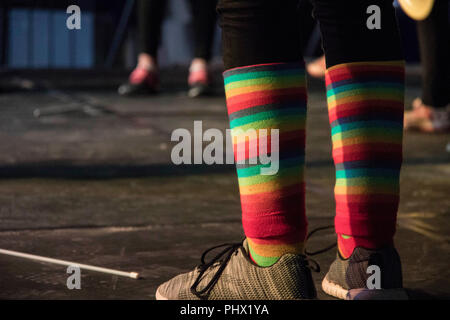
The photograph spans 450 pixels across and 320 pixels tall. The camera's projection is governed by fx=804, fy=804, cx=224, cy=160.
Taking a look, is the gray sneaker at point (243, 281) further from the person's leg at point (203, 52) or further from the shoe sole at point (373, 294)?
the person's leg at point (203, 52)

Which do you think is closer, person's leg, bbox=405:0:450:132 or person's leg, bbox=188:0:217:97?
person's leg, bbox=405:0:450:132

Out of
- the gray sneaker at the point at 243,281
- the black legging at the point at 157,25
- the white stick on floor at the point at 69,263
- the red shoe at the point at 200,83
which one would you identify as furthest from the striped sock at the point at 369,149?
the red shoe at the point at 200,83

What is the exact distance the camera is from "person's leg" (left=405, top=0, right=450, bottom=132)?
10.1 ft

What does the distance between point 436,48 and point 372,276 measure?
2.10 meters

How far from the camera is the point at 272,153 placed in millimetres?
1110

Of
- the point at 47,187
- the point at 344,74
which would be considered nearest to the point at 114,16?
the point at 47,187

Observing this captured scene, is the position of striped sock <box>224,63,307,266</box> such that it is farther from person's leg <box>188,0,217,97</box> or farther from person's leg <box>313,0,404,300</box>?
person's leg <box>188,0,217,97</box>

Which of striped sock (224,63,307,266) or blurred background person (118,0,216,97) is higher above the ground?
blurred background person (118,0,216,97)

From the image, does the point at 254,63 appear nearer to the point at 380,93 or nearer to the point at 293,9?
the point at 293,9

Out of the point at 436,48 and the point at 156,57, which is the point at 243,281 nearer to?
the point at 436,48

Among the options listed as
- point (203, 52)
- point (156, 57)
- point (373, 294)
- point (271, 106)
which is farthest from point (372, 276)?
point (203, 52)

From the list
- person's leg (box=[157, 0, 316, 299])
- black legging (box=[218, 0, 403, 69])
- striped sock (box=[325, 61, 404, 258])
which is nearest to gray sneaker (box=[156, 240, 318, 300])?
person's leg (box=[157, 0, 316, 299])
